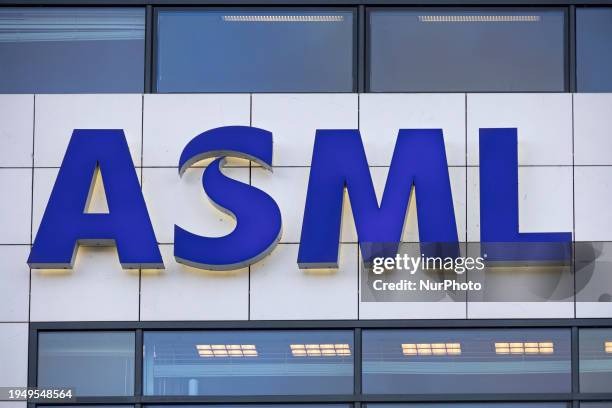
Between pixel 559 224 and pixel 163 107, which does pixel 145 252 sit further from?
pixel 559 224

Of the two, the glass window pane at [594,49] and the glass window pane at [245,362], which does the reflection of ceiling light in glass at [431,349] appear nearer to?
the glass window pane at [245,362]

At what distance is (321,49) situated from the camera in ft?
42.7

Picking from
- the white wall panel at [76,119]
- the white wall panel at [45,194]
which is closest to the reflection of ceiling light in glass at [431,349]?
the white wall panel at [45,194]

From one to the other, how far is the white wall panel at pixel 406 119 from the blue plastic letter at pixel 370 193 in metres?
0.13

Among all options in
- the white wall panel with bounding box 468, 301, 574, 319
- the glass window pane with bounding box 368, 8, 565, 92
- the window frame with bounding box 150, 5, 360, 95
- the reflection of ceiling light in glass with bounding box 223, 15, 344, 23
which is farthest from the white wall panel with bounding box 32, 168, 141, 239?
the white wall panel with bounding box 468, 301, 574, 319

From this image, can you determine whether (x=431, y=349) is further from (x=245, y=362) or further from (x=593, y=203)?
(x=593, y=203)

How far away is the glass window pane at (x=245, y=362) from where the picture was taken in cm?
1240

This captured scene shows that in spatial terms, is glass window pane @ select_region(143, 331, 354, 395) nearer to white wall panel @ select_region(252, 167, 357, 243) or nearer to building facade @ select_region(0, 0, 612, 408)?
building facade @ select_region(0, 0, 612, 408)

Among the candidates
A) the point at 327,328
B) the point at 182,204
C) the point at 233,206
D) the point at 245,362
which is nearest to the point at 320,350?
the point at 327,328

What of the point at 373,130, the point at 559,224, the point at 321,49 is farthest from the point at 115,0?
the point at 559,224

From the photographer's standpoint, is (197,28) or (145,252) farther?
(197,28)

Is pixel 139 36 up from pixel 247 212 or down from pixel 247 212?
up

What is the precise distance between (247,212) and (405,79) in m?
2.08

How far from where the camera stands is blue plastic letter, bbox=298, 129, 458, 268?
40.4 ft
